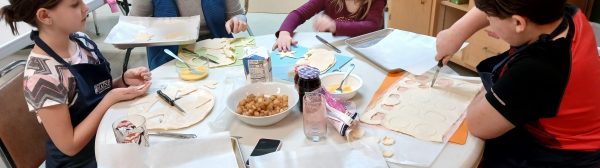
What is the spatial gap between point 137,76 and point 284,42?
502 millimetres

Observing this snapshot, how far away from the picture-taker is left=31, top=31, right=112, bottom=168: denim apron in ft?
4.03

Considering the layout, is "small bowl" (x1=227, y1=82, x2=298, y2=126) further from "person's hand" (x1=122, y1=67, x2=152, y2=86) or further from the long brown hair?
the long brown hair

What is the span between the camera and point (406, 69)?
133cm

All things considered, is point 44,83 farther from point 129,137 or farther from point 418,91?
point 418,91

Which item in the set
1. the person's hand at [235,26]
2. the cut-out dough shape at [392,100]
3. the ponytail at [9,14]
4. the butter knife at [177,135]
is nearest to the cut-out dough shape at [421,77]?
the cut-out dough shape at [392,100]

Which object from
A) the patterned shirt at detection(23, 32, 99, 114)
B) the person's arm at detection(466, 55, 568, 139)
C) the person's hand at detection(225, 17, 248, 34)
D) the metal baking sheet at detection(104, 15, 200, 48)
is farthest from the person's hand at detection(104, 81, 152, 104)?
the person's arm at detection(466, 55, 568, 139)

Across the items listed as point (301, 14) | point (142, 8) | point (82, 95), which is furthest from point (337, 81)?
point (142, 8)

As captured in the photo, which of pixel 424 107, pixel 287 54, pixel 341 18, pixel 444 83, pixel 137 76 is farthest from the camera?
pixel 341 18

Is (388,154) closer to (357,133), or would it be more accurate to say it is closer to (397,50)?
(357,133)

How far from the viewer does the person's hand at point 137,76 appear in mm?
1346

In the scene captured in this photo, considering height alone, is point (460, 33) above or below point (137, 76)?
above

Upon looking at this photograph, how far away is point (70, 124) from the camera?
116 cm

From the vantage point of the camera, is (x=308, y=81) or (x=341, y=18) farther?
(x=341, y=18)

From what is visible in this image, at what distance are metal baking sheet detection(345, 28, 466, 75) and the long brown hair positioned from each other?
20 cm
